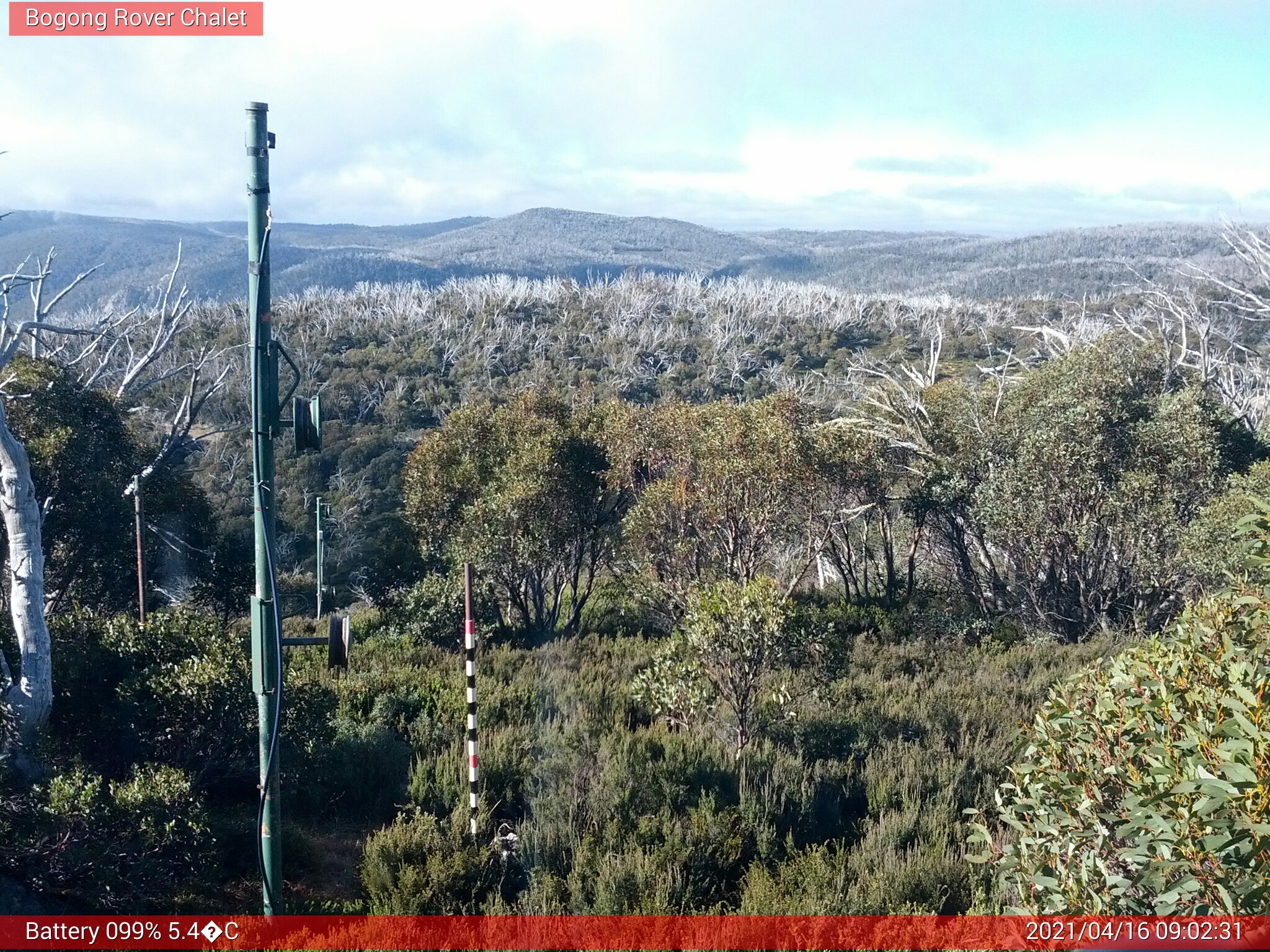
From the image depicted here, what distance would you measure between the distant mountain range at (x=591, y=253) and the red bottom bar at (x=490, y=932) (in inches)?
2041

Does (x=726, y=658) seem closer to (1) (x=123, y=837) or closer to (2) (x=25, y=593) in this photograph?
(1) (x=123, y=837)

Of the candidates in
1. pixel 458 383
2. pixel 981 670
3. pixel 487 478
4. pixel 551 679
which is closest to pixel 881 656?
pixel 981 670

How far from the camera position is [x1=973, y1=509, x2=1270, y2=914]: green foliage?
2578 mm

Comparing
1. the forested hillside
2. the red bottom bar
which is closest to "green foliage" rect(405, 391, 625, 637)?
the forested hillside

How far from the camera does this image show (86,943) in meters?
4.51

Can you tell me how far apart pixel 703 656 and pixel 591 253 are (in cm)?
10000

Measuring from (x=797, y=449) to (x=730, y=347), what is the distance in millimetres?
31212

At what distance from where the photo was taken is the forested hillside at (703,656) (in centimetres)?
432

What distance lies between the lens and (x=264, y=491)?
13.9 ft

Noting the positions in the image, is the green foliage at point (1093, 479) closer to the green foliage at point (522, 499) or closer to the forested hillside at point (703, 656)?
the forested hillside at point (703, 656)

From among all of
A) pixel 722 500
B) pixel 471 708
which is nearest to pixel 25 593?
pixel 471 708

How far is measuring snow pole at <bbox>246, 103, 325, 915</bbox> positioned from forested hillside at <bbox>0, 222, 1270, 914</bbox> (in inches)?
43.3

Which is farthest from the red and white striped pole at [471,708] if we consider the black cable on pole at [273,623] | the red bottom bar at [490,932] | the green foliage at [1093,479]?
the green foliage at [1093,479]

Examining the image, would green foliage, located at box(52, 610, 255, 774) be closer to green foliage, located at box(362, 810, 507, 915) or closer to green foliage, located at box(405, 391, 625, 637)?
green foliage, located at box(362, 810, 507, 915)
